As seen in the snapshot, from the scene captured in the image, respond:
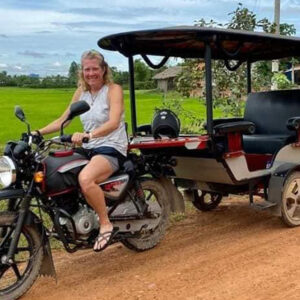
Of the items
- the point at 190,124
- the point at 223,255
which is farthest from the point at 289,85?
the point at 223,255

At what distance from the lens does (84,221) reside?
4805mm

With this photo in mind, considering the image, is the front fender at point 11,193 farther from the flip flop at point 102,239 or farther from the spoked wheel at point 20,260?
the flip flop at point 102,239

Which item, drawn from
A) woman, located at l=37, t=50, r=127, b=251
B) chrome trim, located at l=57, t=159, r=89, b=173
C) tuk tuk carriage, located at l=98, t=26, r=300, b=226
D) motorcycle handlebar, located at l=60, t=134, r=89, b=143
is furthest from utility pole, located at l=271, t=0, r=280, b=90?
motorcycle handlebar, located at l=60, t=134, r=89, b=143

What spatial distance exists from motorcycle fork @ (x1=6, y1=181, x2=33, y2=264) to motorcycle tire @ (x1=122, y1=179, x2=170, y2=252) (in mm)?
1273

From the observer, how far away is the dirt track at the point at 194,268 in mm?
4520

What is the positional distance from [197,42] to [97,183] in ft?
6.93

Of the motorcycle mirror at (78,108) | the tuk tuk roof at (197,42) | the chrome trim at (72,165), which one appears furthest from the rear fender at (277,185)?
the motorcycle mirror at (78,108)

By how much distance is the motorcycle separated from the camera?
14.4 ft

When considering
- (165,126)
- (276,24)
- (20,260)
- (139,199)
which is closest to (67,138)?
(20,260)

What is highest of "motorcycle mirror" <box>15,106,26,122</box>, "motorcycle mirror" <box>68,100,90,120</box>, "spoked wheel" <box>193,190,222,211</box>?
"motorcycle mirror" <box>68,100,90,120</box>

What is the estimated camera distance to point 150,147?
5371 millimetres

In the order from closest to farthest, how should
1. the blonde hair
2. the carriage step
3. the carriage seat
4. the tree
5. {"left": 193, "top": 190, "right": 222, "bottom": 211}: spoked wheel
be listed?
the blonde hair, the carriage step, the carriage seat, {"left": 193, "top": 190, "right": 222, "bottom": 211}: spoked wheel, the tree

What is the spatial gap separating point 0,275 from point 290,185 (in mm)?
3342

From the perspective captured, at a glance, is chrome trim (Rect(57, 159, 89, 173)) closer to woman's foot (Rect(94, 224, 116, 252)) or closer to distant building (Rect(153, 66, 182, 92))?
woman's foot (Rect(94, 224, 116, 252))
